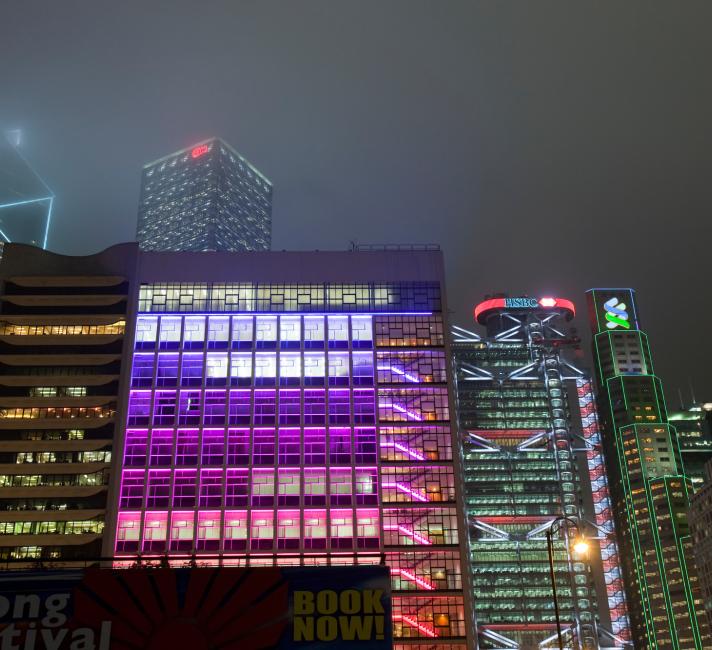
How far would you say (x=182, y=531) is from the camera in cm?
10850

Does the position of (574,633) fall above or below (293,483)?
below

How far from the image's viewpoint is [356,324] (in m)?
123

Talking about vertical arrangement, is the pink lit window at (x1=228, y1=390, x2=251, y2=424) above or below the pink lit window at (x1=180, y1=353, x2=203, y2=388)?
below

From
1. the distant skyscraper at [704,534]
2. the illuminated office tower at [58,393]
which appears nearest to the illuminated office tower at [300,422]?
the illuminated office tower at [58,393]

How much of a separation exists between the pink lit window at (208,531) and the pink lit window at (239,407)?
13.4 m

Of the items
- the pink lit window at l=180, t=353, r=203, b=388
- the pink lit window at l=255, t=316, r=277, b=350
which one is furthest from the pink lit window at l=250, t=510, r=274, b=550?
the pink lit window at l=255, t=316, r=277, b=350

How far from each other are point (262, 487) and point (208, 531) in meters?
9.08

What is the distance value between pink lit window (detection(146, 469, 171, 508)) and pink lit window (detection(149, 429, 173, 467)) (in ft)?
3.66

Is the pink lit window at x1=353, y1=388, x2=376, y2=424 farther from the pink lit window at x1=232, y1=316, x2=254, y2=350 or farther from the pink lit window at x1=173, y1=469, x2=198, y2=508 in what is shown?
the pink lit window at x1=173, y1=469, x2=198, y2=508

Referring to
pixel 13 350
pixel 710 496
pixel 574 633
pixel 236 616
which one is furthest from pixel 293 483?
pixel 574 633

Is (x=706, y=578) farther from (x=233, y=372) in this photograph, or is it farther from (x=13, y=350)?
(x=13, y=350)

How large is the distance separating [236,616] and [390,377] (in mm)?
74602

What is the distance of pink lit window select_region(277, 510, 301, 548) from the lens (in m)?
107

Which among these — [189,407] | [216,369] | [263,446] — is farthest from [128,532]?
[216,369]
